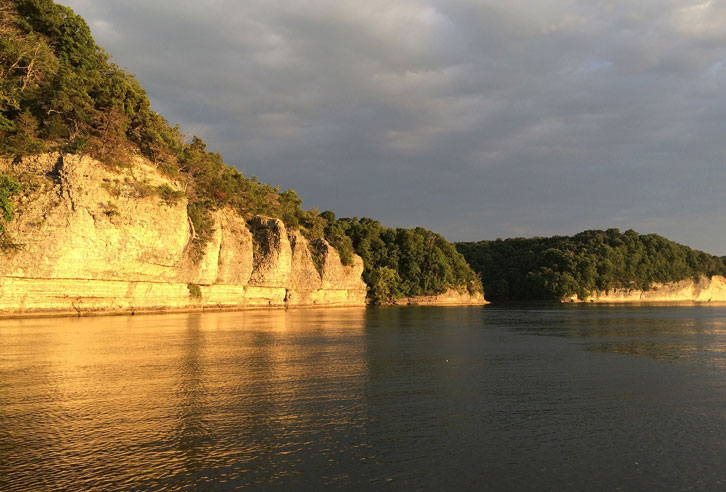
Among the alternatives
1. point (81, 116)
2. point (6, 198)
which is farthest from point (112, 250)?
point (81, 116)

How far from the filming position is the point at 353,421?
33.1ft

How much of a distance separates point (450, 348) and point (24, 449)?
1869 centimetres

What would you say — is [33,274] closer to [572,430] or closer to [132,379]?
[132,379]

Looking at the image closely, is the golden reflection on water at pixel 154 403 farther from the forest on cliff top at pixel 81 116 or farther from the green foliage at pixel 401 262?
the green foliage at pixel 401 262

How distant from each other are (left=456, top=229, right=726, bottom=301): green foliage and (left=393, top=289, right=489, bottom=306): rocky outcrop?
25703 mm

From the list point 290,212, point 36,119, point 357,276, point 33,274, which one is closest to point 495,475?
point 33,274

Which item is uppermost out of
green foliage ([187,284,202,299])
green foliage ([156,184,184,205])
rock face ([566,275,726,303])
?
green foliage ([156,184,184,205])

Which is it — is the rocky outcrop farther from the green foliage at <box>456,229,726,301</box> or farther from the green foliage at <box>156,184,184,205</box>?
the green foliage at <box>156,184,184,205</box>

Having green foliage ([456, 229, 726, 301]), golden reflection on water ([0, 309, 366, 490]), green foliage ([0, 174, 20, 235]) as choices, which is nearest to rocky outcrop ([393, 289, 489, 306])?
green foliage ([456, 229, 726, 301])

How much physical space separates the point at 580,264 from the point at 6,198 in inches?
5842

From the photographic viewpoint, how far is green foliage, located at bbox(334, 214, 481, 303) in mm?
104938

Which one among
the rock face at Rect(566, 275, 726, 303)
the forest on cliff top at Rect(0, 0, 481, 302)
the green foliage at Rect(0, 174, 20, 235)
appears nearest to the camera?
the green foliage at Rect(0, 174, 20, 235)

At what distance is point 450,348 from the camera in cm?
2366

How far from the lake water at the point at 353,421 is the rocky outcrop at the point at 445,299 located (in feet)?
301
